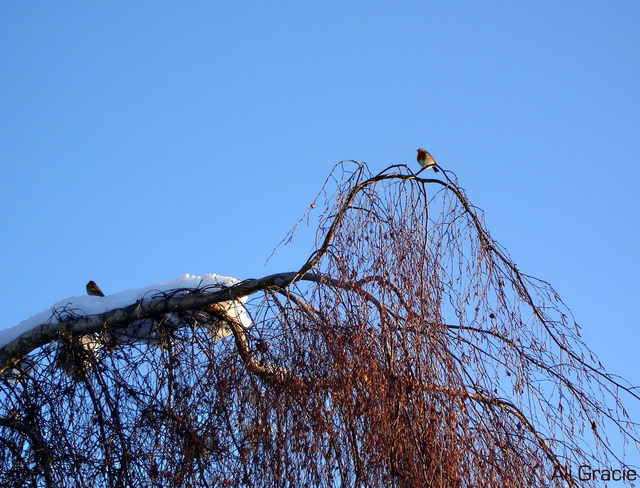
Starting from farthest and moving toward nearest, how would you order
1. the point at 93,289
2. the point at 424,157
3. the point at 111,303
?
the point at 93,289, the point at 424,157, the point at 111,303

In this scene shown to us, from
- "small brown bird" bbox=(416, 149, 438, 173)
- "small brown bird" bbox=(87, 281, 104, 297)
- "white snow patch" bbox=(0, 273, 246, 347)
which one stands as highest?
"small brown bird" bbox=(416, 149, 438, 173)

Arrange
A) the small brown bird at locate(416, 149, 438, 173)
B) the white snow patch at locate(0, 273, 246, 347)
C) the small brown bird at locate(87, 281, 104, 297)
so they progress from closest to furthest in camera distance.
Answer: the white snow patch at locate(0, 273, 246, 347)
the small brown bird at locate(416, 149, 438, 173)
the small brown bird at locate(87, 281, 104, 297)

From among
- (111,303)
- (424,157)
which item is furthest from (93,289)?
(424,157)

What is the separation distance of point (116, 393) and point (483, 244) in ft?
7.69

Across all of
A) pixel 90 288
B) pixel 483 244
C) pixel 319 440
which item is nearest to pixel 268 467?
pixel 319 440

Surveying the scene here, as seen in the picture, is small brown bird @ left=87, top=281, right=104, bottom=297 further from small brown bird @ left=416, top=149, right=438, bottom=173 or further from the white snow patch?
small brown bird @ left=416, top=149, right=438, bottom=173

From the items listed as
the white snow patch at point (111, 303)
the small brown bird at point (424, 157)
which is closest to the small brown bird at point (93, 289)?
the white snow patch at point (111, 303)

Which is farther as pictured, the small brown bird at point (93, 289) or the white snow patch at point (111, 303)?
the small brown bird at point (93, 289)

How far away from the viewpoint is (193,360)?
163 inches

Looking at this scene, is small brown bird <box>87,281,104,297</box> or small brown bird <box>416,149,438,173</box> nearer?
small brown bird <box>416,149,438,173</box>

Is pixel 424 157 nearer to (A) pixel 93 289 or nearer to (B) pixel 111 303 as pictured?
(B) pixel 111 303

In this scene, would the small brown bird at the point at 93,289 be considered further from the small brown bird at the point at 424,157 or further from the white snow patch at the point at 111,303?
the small brown bird at the point at 424,157

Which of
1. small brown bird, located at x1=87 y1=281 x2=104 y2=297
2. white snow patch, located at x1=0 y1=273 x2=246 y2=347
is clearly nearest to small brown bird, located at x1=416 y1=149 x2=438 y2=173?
white snow patch, located at x1=0 y1=273 x2=246 y2=347

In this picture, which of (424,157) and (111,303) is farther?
(424,157)
